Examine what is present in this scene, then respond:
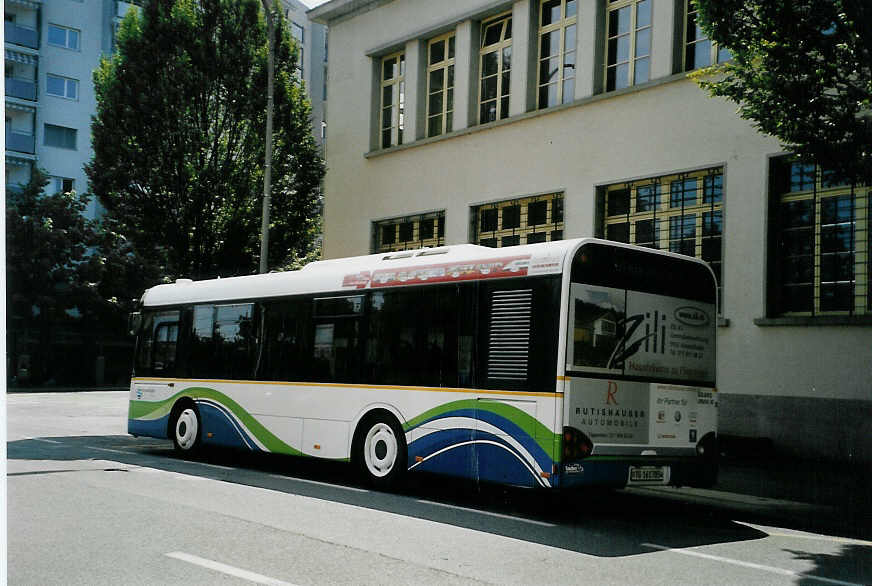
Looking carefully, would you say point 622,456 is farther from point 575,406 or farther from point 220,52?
point 220,52

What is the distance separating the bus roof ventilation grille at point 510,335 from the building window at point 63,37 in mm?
36217

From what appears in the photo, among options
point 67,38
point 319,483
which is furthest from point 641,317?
point 67,38

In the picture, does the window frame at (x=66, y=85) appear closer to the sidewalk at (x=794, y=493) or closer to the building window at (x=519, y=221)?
the building window at (x=519, y=221)

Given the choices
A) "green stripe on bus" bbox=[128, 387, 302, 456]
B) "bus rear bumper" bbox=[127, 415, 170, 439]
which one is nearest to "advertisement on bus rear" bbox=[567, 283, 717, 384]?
"green stripe on bus" bbox=[128, 387, 302, 456]

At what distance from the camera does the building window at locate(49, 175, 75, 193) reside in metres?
46.9

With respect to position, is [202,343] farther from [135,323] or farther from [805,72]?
[805,72]

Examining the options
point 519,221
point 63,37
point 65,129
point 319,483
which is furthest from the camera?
point 65,129

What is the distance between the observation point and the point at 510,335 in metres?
10.1

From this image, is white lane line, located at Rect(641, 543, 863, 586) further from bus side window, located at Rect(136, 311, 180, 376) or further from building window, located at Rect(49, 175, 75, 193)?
building window, located at Rect(49, 175, 75, 193)

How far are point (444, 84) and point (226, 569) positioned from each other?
17594 millimetres

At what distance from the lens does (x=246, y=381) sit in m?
14.0

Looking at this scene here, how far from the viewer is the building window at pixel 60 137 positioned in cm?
4578

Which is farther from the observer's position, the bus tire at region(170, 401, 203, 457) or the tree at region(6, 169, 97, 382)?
the tree at region(6, 169, 97, 382)

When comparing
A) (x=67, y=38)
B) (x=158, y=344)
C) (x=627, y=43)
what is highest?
(x=67, y=38)
